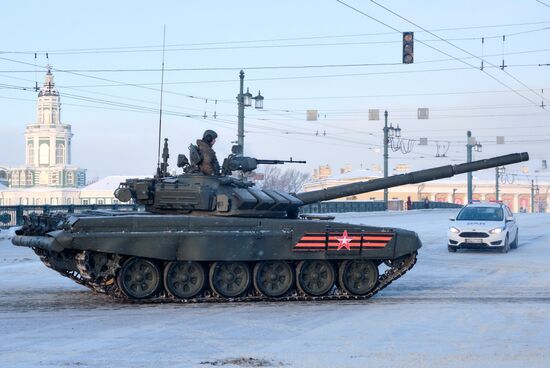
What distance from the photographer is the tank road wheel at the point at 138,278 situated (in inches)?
603

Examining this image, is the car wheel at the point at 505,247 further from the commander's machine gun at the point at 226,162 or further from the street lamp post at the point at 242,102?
the commander's machine gun at the point at 226,162

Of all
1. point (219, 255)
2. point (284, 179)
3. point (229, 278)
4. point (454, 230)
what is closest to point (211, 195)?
point (219, 255)

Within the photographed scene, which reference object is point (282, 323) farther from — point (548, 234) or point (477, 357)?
point (548, 234)

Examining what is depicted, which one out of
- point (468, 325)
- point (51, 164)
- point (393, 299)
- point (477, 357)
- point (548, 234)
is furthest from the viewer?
point (51, 164)

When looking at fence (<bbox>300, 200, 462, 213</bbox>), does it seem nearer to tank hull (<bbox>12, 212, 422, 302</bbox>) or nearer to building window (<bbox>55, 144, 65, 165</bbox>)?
tank hull (<bbox>12, 212, 422, 302</bbox>)

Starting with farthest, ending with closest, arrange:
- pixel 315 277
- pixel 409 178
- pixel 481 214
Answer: pixel 481 214 < pixel 409 178 < pixel 315 277

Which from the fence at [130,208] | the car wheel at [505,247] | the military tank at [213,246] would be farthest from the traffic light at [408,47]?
the military tank at [213,246]

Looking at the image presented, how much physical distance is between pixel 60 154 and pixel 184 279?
389 feet

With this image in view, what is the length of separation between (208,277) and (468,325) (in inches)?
182

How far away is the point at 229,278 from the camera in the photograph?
15.8m

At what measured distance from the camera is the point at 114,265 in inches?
599

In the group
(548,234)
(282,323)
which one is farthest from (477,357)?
(548,234)

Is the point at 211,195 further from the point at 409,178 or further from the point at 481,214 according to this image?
the point at 481,214

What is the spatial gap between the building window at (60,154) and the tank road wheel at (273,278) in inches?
4603
